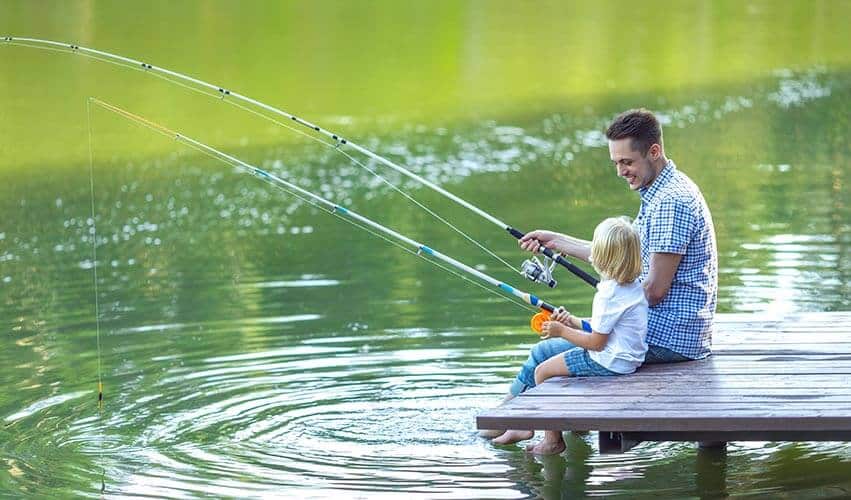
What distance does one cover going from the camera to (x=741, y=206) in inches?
475

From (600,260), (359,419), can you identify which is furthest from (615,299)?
(359,419)

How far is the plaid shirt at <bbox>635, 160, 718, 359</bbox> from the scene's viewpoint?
19.3 feet

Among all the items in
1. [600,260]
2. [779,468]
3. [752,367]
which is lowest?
[779,468]

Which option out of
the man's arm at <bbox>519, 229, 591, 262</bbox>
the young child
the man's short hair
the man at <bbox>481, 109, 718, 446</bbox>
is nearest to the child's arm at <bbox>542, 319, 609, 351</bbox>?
the young child

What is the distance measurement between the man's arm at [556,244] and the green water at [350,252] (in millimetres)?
832

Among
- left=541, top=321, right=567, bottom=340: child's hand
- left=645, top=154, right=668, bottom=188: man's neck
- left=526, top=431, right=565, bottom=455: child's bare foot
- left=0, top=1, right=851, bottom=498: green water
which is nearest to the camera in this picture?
left=541, top=321, right=567, bottom=340: child's hand

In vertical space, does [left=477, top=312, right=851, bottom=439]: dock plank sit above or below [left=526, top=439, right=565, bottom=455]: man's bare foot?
above

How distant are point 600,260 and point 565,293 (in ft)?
11.2

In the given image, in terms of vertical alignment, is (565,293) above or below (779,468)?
above

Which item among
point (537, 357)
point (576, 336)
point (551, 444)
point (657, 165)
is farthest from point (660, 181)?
point (551, 444)

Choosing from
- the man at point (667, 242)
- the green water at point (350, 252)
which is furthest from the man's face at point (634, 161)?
the green water at point (350, 252)

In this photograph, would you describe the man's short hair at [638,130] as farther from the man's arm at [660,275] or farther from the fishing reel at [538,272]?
the fishing reel at [538,272]

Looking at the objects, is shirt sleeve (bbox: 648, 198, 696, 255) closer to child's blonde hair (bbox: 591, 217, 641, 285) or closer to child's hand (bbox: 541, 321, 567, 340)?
child's blonde hair (bbox: 591, 217, 641, 285)

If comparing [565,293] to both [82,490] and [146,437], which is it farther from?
[82,490]
